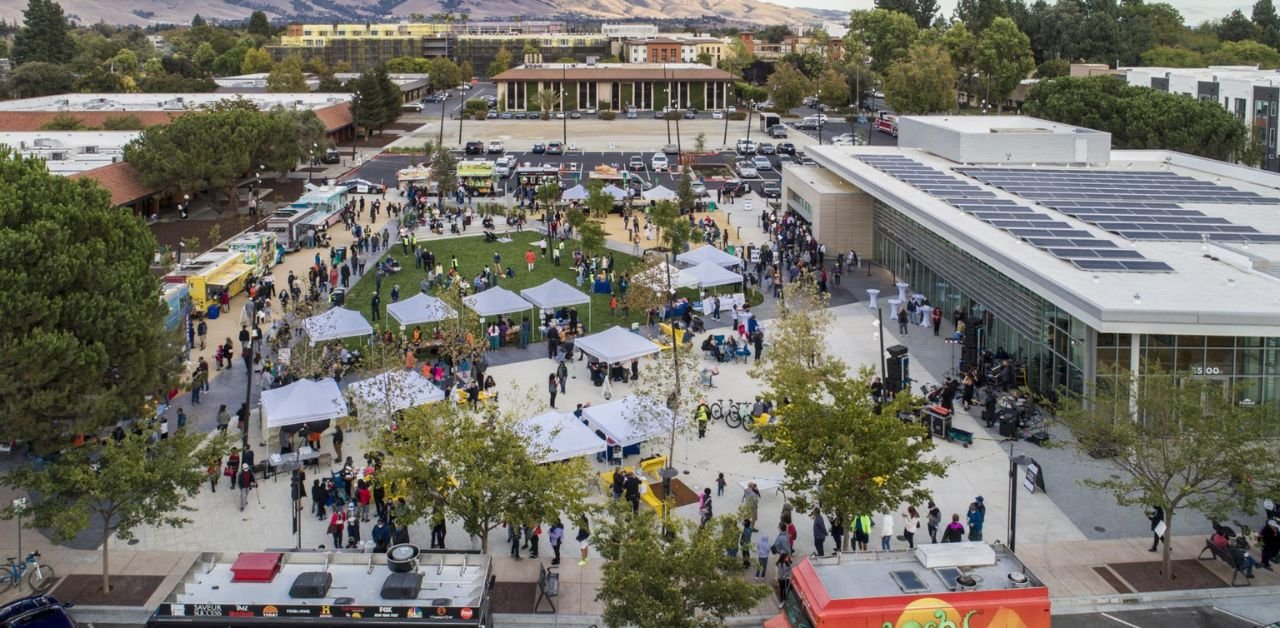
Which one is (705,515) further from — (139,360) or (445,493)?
(139,360)

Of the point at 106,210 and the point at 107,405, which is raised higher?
the point at 106,210

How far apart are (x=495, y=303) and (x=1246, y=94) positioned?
56502 millimetres

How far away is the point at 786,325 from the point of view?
30.0m

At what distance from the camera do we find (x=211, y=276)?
1590 inches

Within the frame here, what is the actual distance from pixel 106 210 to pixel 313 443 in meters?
7.26

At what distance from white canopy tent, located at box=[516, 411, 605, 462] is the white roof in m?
4.76

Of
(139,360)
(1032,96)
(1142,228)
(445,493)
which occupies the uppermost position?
(1032,96)

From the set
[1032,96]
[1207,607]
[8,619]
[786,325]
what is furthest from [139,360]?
[1032,96]

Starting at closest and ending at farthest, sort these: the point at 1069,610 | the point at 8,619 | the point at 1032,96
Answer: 1. the point at 8,619
2. the point at 1069,610
3. the point at 1032,96

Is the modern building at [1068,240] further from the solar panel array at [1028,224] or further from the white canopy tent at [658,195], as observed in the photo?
the white canopy tent at [658,195]

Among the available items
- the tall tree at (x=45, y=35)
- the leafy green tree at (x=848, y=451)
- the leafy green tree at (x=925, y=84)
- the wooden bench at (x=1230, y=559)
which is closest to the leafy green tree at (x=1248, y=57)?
the leafy green tree at (x=925, y=84)

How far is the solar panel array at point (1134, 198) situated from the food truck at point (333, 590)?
24710 mm

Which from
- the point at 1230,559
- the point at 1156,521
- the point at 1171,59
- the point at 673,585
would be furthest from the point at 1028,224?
the point at 1171,59

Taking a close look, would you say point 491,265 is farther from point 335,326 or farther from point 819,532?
point 819,532
